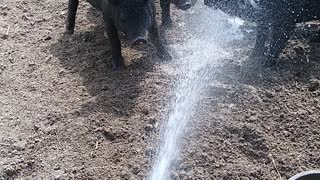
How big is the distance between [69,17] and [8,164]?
6.51 ft

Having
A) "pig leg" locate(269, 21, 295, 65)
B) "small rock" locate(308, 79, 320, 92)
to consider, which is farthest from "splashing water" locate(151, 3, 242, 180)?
"small rock" locate(308, 79, 320, 92)

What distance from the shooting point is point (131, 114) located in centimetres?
410

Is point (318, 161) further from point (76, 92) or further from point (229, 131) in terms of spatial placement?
point (76, 92)

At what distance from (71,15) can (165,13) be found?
0.91 meters

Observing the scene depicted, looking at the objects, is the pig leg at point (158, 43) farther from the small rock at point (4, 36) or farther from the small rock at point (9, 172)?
the small rock at point (9, 172)

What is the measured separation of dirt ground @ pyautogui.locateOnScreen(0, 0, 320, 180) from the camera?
361cm

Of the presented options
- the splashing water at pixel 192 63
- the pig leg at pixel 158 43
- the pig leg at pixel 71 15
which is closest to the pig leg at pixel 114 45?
the pig leg at pixel 158 43

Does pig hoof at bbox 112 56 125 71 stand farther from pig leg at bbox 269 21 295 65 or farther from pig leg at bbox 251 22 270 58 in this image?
pig leg at bbox 269 21 295 65

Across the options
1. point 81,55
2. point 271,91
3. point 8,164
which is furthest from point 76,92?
point 271,91

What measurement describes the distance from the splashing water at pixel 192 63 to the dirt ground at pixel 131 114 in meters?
0.08

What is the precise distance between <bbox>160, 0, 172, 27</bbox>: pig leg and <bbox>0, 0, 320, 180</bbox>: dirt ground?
0.43m

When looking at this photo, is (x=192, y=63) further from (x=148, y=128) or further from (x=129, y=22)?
(x=148, y=128)

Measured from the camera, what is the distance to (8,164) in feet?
12.2

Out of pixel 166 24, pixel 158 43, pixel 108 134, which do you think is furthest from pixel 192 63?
pixel 108 134
